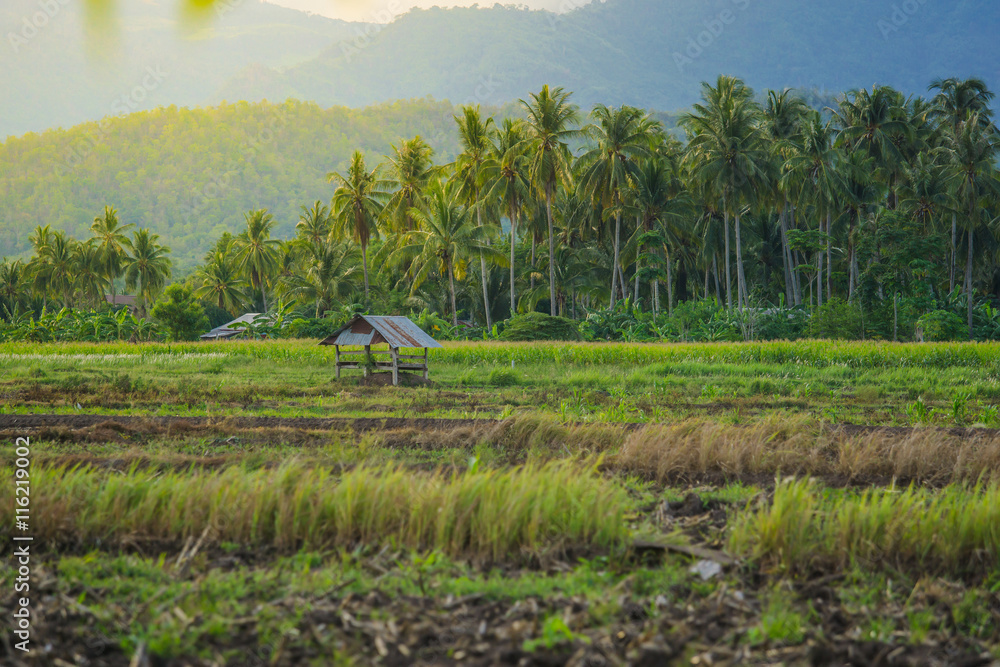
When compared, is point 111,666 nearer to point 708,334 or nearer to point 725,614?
point 725,614

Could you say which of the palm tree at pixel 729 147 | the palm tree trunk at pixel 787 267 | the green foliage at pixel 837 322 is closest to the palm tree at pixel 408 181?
the palm tree at pixel 729 147

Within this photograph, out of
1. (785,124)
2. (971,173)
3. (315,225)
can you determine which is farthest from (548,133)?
(315,225)

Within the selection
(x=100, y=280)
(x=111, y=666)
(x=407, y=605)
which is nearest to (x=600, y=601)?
(x=407, y=605)

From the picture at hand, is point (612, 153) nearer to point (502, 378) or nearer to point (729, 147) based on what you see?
point (729, 147)

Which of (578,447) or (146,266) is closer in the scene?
(578,447)

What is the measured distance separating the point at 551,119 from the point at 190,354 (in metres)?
21.8

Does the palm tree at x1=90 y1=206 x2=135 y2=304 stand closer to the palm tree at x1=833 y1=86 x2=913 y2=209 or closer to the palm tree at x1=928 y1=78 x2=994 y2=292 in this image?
the palm tree at x1=833 y1=86 x2=913 y2=209

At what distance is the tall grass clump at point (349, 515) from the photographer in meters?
5.02

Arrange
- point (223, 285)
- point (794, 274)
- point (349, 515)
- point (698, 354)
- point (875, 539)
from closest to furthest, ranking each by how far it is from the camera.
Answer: point (875, 539) → point (349, 515) → point (698, 354) → point (794, 274) → point (223, 285)

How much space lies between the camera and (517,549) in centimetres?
502

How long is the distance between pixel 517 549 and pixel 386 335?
1165cm

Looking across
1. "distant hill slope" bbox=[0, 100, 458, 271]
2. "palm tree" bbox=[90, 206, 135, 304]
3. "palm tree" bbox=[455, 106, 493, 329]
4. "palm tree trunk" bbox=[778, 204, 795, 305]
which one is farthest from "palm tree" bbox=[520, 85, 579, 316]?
"distant hill slope" bbox=[0, 100, 458, 271]

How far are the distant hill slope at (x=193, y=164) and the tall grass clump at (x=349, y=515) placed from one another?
9467 cm

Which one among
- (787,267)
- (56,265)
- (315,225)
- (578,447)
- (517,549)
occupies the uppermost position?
(315,225)
